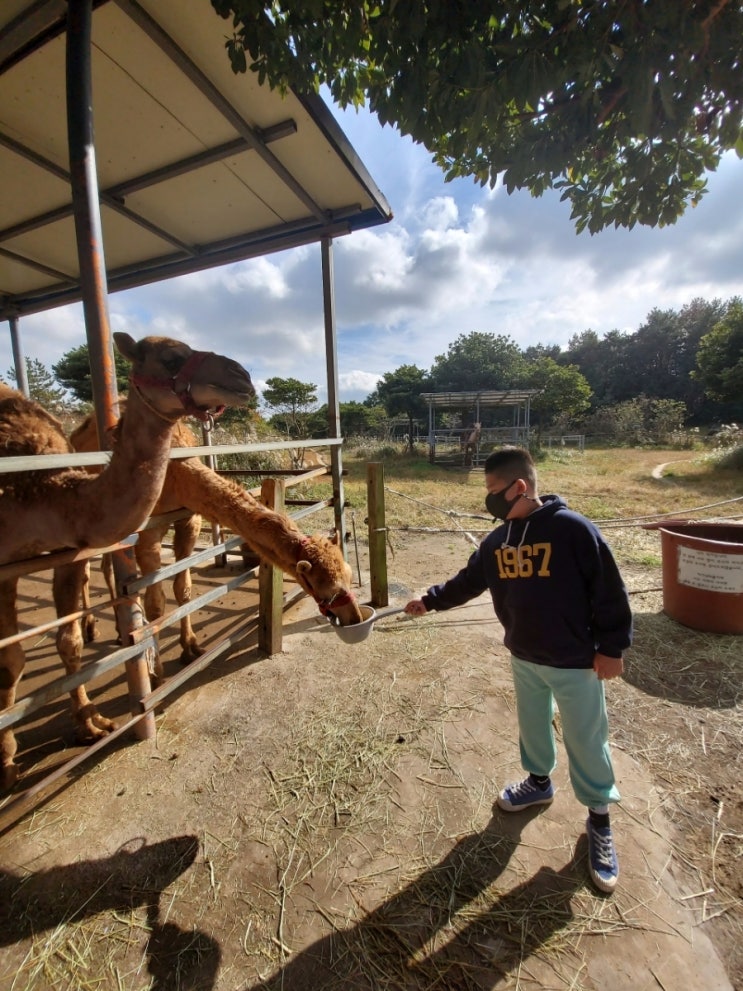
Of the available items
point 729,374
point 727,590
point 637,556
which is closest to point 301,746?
point 727,590

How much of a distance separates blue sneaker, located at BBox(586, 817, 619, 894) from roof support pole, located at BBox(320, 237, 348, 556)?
10.9 feet

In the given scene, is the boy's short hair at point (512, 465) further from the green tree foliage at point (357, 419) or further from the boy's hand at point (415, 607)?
the green tree foliage at point (357, 419)

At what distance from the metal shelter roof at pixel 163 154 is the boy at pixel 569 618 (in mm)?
2914

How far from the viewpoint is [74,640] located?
8.52ft

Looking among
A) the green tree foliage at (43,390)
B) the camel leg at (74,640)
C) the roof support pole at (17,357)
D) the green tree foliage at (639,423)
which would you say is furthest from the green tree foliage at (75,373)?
the green tree foliage at (639,423)

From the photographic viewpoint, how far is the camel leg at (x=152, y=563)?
10.8 feet

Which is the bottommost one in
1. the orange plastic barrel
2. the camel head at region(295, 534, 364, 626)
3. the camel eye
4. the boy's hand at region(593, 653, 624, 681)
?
the orange plastic barrel

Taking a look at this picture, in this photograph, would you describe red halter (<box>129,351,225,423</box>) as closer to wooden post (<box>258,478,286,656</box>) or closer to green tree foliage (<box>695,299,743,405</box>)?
wooden post (<box>258,478,286,656</box>)

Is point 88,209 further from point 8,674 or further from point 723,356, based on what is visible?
point 723,356

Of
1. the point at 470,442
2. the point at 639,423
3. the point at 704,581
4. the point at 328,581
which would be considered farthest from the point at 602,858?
the point at 639,423

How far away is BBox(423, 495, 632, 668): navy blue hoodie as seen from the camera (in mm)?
1746

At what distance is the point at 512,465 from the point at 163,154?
3.61 meters

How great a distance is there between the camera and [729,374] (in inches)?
819

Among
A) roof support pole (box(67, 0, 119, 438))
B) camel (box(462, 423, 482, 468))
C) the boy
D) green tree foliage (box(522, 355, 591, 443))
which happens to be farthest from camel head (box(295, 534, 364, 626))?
green tree foliage (box(522, 355, 591, 443))
